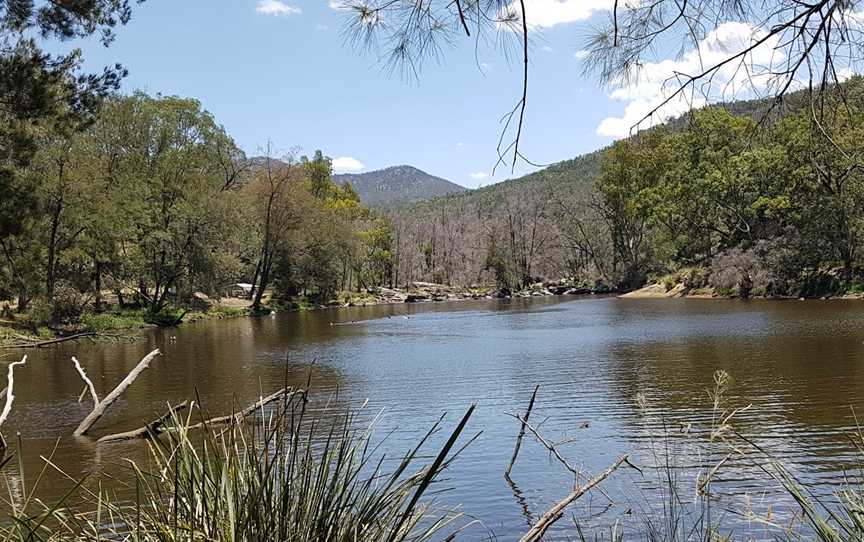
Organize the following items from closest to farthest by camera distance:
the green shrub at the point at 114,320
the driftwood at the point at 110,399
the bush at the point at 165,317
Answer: the driftwood at the point at 110,399, the green shrub at the point at 114,320, the bush at the point at 165,317

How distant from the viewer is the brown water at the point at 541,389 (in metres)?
8.95

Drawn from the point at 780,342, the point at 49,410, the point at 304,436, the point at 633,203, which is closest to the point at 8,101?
the point at 304,436

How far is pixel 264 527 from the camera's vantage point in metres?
2.70

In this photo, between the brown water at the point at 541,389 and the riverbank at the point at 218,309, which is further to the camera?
the riverbank at the point at 218,309

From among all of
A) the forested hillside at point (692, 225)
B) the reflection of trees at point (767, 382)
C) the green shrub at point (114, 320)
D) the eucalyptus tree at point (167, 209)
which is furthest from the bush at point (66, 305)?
the forested hillside at point (692, 225)

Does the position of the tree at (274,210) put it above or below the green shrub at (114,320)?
above

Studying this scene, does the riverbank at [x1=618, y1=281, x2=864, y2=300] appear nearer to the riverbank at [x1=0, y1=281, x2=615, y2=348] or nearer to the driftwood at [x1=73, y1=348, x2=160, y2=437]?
the riverbank at [x1=0, y1=281, x2=615, y2=348]

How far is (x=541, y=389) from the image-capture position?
1611 centimetres

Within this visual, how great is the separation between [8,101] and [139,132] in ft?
116

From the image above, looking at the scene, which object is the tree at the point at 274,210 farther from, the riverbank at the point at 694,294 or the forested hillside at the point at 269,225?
the riverbank at the point at 694,294

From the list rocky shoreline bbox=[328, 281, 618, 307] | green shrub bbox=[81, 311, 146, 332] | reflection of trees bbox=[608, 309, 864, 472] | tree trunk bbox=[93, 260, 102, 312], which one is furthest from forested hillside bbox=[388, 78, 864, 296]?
tree trunk bbox=[93, 260, 102, 312]

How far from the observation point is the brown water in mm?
8945

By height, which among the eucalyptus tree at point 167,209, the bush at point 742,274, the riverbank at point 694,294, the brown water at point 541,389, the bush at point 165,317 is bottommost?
the brown water at point 541,389

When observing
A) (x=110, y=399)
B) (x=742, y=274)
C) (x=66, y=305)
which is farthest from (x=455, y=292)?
(x=110, y=399)
